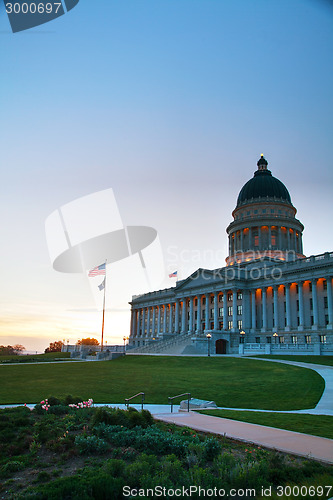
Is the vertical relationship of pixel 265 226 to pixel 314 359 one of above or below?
above

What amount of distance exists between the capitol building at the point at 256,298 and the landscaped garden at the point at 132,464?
173 ft

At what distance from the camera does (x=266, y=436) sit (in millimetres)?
12383

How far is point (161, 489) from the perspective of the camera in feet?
26.2

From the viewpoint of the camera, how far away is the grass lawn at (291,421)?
13578 mm

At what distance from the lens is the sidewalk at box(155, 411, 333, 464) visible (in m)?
10.6

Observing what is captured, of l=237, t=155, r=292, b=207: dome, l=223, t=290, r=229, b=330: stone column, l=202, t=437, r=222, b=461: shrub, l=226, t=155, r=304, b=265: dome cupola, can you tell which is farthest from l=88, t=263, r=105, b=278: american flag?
l=237, t=155, r=292, b=207: dome

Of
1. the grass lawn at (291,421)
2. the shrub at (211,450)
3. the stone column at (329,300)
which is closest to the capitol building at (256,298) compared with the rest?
the stone column at (329,300)

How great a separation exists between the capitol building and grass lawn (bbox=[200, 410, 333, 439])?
1793 inches

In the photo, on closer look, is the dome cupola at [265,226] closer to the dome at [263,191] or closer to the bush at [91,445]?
the dome at [263,191]

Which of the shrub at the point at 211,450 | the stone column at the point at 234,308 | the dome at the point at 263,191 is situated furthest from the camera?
the dome at the point at 263,191

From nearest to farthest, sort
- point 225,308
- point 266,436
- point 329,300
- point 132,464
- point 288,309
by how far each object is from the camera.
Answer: point 132,464 → point 266,436 → point 329,300 → point 288,309 → point 225,308

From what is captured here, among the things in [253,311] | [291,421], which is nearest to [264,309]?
[253,311]

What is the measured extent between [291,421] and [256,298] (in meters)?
77.0

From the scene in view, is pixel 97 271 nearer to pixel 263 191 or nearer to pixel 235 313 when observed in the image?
pixel 235 313
